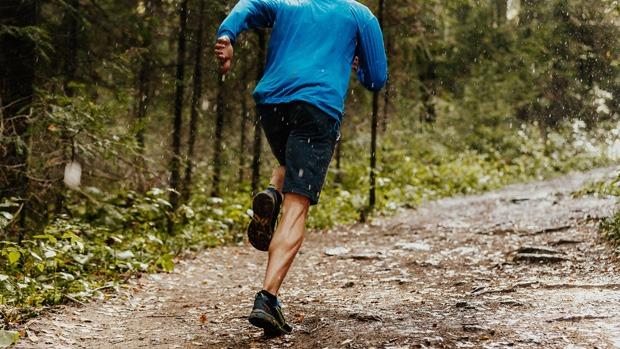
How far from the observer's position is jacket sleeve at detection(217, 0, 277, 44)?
11.4 feet

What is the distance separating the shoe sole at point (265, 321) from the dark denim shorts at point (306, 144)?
742 mm

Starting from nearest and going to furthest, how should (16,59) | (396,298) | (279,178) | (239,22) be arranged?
(239,22)
(279,178)
(396,298)
(16,59)

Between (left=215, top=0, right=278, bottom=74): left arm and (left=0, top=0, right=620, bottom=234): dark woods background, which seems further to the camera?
(left=0, top=0, right=620, bottom=234): dark woods background

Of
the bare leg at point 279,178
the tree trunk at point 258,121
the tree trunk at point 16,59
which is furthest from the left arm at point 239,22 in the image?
the tree trunk at point 258,121

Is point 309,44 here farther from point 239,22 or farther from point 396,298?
point 396,298

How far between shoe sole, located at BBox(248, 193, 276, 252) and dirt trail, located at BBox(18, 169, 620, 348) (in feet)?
1.97

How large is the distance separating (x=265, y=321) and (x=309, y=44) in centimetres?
170

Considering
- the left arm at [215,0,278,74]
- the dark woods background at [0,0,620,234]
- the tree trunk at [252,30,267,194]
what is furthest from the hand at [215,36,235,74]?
the tree trunk at [252,30,267,194]

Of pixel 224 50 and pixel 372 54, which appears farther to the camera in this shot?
pixel 372 54

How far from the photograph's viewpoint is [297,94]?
141 inches

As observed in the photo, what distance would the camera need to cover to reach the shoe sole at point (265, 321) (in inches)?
132

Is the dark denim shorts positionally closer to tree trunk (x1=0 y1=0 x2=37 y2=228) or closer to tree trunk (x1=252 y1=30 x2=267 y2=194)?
tree trunk (x1=0 y1=0 x2=37 y2=228)

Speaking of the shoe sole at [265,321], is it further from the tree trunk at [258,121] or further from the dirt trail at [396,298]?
the tree trunk at [258,121]

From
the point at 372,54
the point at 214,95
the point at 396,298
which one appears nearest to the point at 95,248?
the point at 396,298
